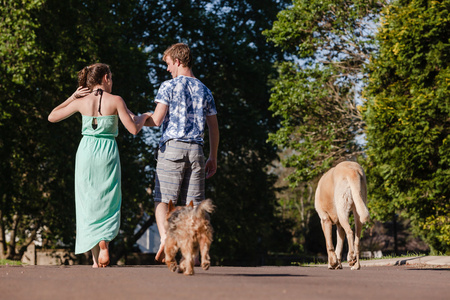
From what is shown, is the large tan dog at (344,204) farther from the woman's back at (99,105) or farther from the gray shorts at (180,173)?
the woman's back at (99,105)

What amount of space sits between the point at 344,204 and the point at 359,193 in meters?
0.31

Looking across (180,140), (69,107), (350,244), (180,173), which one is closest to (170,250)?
(180,173)

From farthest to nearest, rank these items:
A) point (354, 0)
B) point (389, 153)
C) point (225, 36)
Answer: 1. point (225, 36)
2. point (354, 0)
3. point (389, 153)

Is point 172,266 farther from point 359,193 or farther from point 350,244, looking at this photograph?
point 359,193

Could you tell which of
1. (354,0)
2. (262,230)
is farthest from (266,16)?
(262,230)

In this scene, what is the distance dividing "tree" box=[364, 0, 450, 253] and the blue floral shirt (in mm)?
11381

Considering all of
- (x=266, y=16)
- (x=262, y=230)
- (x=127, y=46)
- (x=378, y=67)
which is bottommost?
(x=262, y=230)

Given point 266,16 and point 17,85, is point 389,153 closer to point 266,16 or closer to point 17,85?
point 17,85

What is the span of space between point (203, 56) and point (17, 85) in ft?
31.6

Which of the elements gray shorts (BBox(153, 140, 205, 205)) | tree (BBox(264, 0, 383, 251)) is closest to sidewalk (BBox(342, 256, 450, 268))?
gray shorts (BBox(153, 140, 205, 205))

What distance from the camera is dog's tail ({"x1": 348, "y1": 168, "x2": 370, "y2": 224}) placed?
32.6 feet

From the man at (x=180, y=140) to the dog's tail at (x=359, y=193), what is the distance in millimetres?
3447

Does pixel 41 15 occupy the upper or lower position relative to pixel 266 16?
lower

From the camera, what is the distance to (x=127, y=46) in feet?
78.3
